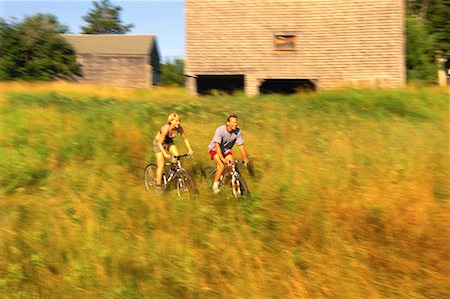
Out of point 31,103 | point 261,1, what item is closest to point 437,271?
point 31,103

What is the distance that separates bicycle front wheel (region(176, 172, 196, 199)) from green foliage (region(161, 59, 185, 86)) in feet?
95.3

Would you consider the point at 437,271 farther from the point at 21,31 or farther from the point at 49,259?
the point at 21,31

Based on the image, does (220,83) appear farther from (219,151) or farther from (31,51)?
(219,151)

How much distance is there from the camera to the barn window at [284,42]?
20.4 metres

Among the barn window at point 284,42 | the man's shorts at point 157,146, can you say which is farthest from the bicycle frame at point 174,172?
the barn window at point 284,42

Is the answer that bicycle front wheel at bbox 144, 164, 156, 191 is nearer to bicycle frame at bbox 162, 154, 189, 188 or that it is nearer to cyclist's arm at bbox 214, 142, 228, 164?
bicycle frame at bbox 162, 154, 189, 188

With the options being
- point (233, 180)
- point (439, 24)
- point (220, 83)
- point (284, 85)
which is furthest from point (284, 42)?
point (439, 24)

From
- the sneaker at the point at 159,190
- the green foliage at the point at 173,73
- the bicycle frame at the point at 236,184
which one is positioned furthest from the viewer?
the green foliage at the point at 173,73

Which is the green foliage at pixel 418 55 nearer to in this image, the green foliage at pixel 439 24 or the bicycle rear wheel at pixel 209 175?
the green foliage at pixel 439 24

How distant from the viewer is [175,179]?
23.3 feet

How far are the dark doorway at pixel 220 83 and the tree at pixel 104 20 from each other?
168 ft

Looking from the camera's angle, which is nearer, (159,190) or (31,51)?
(159,190)

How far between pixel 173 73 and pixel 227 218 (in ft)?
102

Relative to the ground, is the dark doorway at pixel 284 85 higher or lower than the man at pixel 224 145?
higher
